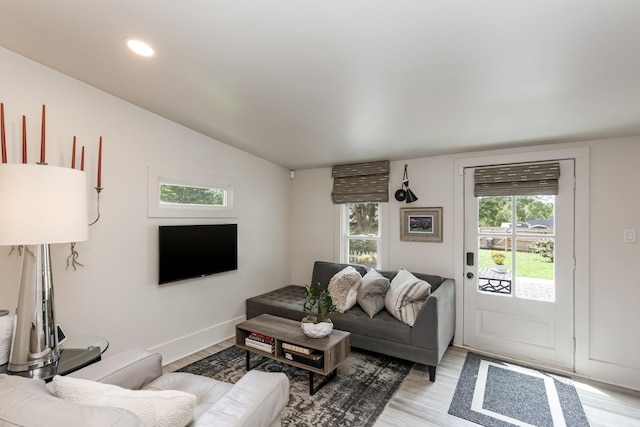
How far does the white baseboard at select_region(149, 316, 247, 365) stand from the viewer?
9.71 ft

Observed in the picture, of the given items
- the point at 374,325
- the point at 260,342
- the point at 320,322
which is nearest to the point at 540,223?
the point at 374,325

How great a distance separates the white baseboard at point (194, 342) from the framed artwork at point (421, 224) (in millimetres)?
2396

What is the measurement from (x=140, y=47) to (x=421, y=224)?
3.15 metres

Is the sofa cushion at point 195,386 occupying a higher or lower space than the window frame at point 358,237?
lower

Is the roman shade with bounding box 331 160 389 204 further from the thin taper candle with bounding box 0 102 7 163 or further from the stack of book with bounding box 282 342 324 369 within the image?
the thin taper candle with bounding box 0 102 7 163

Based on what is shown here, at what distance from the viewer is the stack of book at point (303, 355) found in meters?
2.43

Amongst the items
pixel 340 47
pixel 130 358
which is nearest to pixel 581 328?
pixel 340 47

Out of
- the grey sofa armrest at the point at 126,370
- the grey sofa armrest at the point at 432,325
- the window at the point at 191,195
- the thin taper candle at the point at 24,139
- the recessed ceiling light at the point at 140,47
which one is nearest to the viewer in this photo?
the grey sofa armrest at the point at 126,370

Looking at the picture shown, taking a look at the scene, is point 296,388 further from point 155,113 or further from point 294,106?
point 155,113

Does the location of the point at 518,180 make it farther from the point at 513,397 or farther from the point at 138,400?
the point at 138,400

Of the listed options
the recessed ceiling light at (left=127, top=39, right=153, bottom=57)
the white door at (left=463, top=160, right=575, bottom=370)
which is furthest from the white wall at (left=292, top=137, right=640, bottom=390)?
the recessed ceiling light at (left=127, top=39, right=153, bottom=57)

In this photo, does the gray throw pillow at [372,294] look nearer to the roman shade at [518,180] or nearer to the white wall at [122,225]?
the roman shade at [518,180]

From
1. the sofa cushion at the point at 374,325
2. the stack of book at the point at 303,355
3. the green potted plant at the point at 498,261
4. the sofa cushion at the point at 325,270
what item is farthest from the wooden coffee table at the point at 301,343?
the green potted plant at the point at 498,261

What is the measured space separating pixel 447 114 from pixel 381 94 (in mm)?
638
